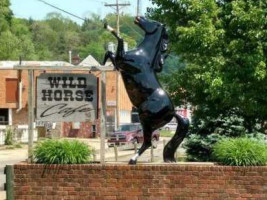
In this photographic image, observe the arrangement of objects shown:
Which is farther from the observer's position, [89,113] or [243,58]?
[243,58]

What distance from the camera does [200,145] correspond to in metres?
16.7

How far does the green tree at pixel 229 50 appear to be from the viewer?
595 inches

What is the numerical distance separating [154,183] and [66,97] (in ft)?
8.41

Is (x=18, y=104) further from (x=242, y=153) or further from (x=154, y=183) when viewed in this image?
(x=242, y=153)

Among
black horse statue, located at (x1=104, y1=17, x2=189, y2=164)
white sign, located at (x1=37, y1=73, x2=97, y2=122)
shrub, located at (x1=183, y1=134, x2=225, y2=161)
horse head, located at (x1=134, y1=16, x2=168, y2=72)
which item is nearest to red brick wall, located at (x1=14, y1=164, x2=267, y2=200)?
black horse statue, located at (x1=104, y1=17, x2=189, y2=164)

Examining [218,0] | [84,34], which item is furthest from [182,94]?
[84,34]

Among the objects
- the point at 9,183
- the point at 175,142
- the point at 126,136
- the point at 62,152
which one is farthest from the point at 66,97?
the point at 126,136

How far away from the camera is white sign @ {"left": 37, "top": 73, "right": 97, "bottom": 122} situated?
12.5m

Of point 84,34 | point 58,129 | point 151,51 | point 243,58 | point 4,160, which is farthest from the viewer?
point 84,34

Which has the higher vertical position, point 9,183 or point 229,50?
point 229,50

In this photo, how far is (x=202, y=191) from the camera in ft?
37.2

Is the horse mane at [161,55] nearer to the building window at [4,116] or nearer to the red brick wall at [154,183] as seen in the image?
the red brick wall at [154,183]

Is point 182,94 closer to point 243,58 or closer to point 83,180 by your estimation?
point 243,58

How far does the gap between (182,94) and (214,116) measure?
115cm
